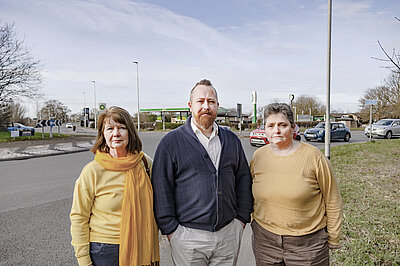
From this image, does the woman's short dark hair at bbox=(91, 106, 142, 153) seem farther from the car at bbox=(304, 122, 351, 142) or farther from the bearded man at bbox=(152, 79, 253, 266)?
the car at bbox=(304, 122, 351, 142)

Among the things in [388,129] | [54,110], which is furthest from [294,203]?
[54,110]

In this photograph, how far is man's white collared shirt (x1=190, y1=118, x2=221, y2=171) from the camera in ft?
7.39

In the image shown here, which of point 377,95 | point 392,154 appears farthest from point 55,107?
point 392,154

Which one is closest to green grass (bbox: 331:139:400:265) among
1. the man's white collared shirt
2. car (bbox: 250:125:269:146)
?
the man's white collared shirt

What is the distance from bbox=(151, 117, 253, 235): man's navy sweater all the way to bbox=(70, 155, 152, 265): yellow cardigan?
0.31 meters

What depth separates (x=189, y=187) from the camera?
2.16 metres

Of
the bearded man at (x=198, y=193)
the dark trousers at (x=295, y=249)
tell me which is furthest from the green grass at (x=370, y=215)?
the bearded man at (x=198, y=193)

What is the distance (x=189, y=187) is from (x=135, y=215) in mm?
449

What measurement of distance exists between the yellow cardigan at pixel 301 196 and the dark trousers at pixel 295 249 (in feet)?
0.15

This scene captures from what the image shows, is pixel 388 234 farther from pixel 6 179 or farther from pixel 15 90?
pixel 15 90

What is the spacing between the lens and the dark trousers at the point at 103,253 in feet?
6.76

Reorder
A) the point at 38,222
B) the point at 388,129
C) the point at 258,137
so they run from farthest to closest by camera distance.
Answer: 1. the point at 388,129
2. the point at 258,137
3. the point at 38,222

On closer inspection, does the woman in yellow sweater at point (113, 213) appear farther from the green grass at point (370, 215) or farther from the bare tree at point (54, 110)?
the bare tree at point (54, 110)

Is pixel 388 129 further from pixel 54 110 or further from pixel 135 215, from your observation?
pixel 54 110
